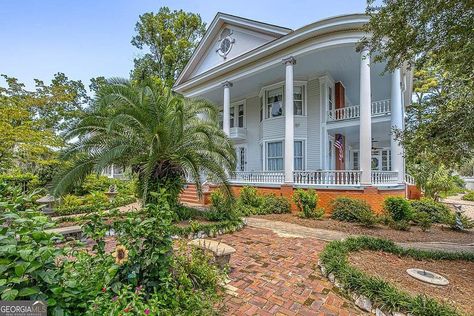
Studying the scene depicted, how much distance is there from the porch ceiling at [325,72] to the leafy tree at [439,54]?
5.50m

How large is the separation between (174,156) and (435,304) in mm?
6186

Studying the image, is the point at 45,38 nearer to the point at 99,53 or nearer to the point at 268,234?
the point at 99,53

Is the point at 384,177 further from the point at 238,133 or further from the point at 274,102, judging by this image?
the point at 238,133

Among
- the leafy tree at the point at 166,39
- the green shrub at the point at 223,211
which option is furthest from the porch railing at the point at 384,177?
the leafy tree at the point at 166,39

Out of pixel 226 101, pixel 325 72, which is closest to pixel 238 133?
pixel 226 101

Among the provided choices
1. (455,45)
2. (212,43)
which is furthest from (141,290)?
(212,43)

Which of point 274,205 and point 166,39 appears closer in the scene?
point 274,205

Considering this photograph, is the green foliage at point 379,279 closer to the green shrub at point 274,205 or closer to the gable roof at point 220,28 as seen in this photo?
the green shrub at point 274,205

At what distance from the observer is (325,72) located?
12734 millimetres

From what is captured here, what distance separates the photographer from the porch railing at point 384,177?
993cm

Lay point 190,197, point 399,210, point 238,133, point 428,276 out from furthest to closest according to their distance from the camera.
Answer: point 238,133, point 190,197, point 399,210, point 428,276

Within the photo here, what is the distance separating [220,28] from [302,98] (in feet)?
22.8

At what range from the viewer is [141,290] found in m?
2.46

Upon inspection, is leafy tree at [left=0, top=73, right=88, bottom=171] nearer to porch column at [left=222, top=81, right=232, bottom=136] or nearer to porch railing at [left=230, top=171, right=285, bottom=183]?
porch column at [left=222, top=81, right=232, bottom=136]
